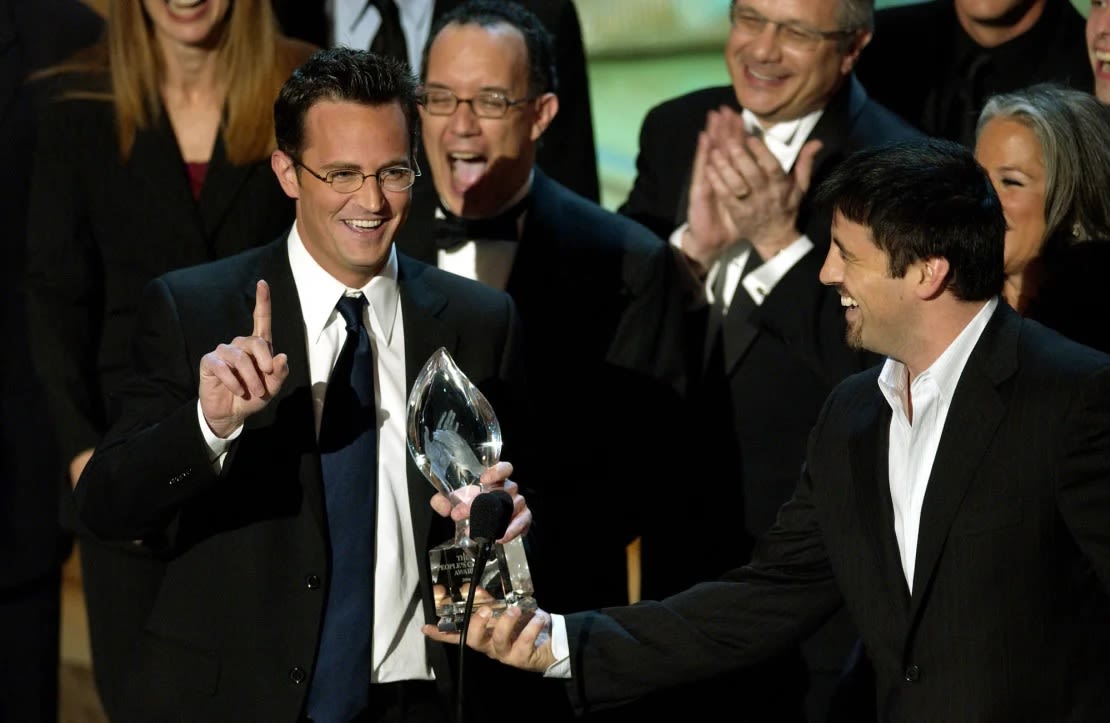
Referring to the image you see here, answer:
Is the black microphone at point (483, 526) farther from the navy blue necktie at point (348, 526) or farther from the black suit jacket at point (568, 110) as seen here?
the black suit jacket at point (568, 110)

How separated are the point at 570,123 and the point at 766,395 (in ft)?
3.22

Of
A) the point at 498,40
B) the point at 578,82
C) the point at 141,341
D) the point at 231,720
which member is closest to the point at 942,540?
the point at 231,720

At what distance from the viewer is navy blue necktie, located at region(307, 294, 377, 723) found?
2967mm

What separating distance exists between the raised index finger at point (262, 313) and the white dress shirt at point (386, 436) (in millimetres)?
157

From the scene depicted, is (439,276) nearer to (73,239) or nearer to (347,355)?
(347,355)

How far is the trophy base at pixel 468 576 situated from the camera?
2850 mm

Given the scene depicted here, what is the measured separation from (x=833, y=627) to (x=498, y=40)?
4.88 ft

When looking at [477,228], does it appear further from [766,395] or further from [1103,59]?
[1103,59]

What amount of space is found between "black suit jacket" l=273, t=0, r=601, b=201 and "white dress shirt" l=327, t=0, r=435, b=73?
0.05 m

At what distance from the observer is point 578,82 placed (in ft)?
14.8

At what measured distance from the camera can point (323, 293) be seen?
3121mm

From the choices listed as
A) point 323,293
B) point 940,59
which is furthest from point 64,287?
point 940,59

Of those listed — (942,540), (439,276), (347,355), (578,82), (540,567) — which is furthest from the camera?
(578,82)

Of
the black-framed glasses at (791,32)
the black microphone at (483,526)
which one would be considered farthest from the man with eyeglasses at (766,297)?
the black microphone at (483,526)
